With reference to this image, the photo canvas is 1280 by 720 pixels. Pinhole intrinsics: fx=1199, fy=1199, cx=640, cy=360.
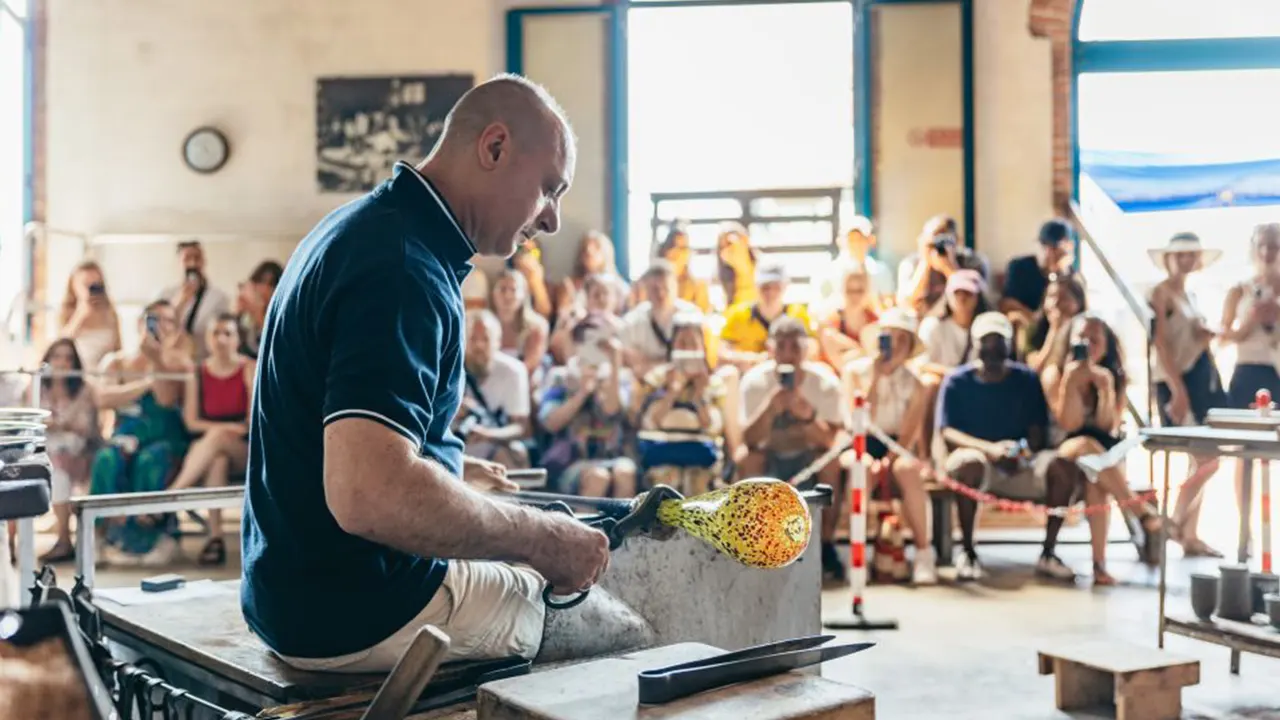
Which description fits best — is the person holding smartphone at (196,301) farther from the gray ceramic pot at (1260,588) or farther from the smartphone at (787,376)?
the gray ceramic pot at (1260,588)

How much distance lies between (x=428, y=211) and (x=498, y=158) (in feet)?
0.54

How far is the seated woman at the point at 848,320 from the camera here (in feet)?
22.6

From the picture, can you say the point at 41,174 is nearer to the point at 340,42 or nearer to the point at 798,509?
the point at 340,42

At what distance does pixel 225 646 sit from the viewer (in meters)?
2.16

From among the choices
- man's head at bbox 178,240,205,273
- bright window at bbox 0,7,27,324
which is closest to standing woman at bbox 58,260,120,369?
man's head at bbox 178,240,205,273

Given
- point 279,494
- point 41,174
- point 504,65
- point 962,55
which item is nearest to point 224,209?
point 41,174

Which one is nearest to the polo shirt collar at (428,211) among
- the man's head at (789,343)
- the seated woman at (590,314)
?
the man's head at (789,343)

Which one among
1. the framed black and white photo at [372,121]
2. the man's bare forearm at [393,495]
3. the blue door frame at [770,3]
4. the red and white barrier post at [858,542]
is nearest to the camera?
the man's bare forearm at [393,495]

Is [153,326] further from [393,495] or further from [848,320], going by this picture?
[393,495]

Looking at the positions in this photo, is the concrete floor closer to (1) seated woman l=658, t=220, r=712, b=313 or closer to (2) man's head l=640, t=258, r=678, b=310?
(2) man's head l=640, t=258, r=678, b=310

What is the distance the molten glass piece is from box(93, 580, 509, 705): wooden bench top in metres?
0.49

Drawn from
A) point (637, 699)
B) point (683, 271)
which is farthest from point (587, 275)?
point (637, 699)

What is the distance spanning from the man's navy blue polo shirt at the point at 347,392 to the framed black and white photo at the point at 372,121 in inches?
292

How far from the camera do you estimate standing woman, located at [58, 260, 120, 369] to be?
7426 millimetres
